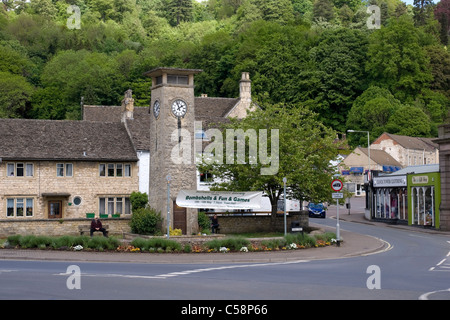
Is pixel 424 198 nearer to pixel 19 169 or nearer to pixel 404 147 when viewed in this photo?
pixel 19 169

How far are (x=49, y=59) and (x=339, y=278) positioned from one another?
117967 millimetres

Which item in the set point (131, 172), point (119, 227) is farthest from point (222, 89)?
point (119, 227)

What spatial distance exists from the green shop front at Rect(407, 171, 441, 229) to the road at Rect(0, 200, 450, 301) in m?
19.3

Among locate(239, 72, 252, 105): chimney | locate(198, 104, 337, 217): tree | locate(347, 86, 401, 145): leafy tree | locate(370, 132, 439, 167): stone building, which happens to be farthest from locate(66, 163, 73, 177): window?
locate(347, 86, 401, 145): leafy tree

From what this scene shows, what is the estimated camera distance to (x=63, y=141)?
1967 inches

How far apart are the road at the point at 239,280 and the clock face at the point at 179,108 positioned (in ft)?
43.2

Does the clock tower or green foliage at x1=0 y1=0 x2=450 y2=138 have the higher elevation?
green foliage at x1=0 y1=0 x2=450 y2=138

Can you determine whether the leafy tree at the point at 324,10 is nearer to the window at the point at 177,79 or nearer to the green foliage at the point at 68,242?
the window at the point at 177,79

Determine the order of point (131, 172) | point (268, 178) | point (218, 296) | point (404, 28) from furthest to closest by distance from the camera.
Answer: point (404, 28), point (131, 172), point (268, 178), point (218, 296)

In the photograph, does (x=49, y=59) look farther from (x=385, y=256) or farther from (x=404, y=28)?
(x=385, y=256)

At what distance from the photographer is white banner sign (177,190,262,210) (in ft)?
124

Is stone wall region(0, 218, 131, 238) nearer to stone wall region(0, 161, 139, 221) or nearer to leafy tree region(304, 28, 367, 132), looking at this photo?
stone wall region(0, 161, 139, 221)

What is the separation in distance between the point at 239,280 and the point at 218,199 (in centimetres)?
1735
